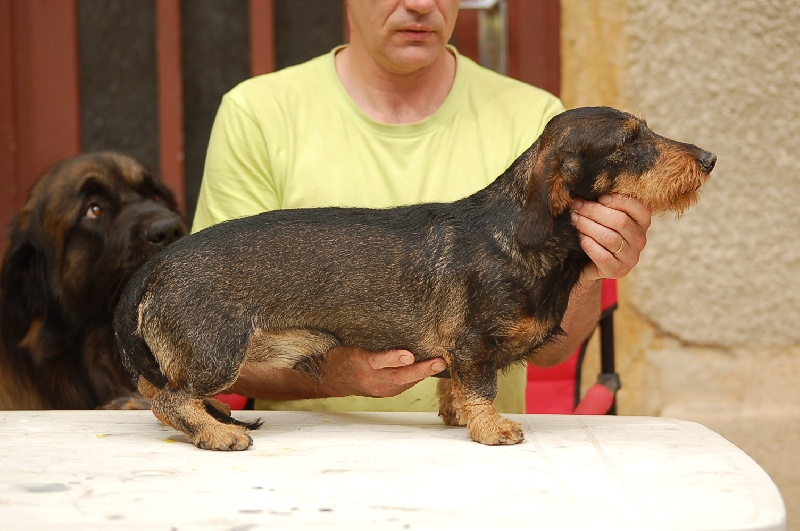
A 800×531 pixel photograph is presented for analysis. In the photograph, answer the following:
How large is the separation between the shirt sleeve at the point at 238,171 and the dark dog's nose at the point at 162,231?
0.09 m

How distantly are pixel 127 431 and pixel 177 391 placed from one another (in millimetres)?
194

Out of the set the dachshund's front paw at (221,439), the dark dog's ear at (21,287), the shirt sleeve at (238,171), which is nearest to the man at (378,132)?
the shirt sleeve at (238,171)

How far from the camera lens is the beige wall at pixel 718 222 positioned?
351 cm

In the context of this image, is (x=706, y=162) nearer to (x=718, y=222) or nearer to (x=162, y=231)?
(x=162, y=231)

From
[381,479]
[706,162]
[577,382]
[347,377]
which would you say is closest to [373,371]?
[347,377]

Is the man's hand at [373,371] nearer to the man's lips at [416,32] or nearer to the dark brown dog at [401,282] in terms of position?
the dark brown dog at [401,282]

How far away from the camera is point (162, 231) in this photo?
2719 mm

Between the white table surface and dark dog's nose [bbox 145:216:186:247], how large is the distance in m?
0.71

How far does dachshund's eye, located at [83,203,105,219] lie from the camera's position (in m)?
2.91

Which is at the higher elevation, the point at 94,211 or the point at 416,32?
the point at 416,32

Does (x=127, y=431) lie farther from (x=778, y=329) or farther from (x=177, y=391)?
(x=778, y=329)

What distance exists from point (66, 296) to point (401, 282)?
1.30 meters

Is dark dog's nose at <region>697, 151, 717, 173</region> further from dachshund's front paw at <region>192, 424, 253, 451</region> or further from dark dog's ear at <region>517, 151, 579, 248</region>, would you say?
dachshund's front paw at <region>192, 424, 253, 451</region>

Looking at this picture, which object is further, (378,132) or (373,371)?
(378,132)
